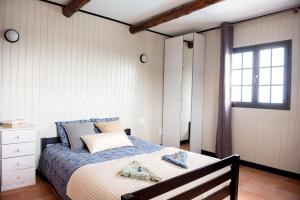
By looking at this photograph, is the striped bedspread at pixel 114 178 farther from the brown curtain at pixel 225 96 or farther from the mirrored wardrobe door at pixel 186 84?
the mirrored wardrobe door at pixel 186 84

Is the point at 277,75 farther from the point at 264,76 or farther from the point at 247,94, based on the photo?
the point at 247,94

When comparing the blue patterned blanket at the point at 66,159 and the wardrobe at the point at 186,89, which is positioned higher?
the wardrobe at the point at 186,89

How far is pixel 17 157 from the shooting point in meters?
2.63

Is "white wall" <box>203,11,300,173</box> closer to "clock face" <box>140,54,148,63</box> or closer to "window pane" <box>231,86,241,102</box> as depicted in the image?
"window pane" <box>231,86,241,102</box>

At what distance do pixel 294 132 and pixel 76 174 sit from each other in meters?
3.11

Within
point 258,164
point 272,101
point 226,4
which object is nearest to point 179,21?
point 226,4

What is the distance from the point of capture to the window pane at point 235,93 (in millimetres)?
3891

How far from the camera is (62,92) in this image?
329 centimetres

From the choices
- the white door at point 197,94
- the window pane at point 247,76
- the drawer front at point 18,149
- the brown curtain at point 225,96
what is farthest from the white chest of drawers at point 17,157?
the window pane at point 247,76

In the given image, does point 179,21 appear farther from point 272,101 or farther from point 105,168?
point 105,168

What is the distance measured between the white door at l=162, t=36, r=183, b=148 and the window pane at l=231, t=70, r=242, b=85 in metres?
0.99

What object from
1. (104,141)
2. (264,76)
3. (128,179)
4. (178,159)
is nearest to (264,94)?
(264,76)

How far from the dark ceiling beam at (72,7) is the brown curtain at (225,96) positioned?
95.6 inches

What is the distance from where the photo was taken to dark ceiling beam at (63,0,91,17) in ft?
9.37
